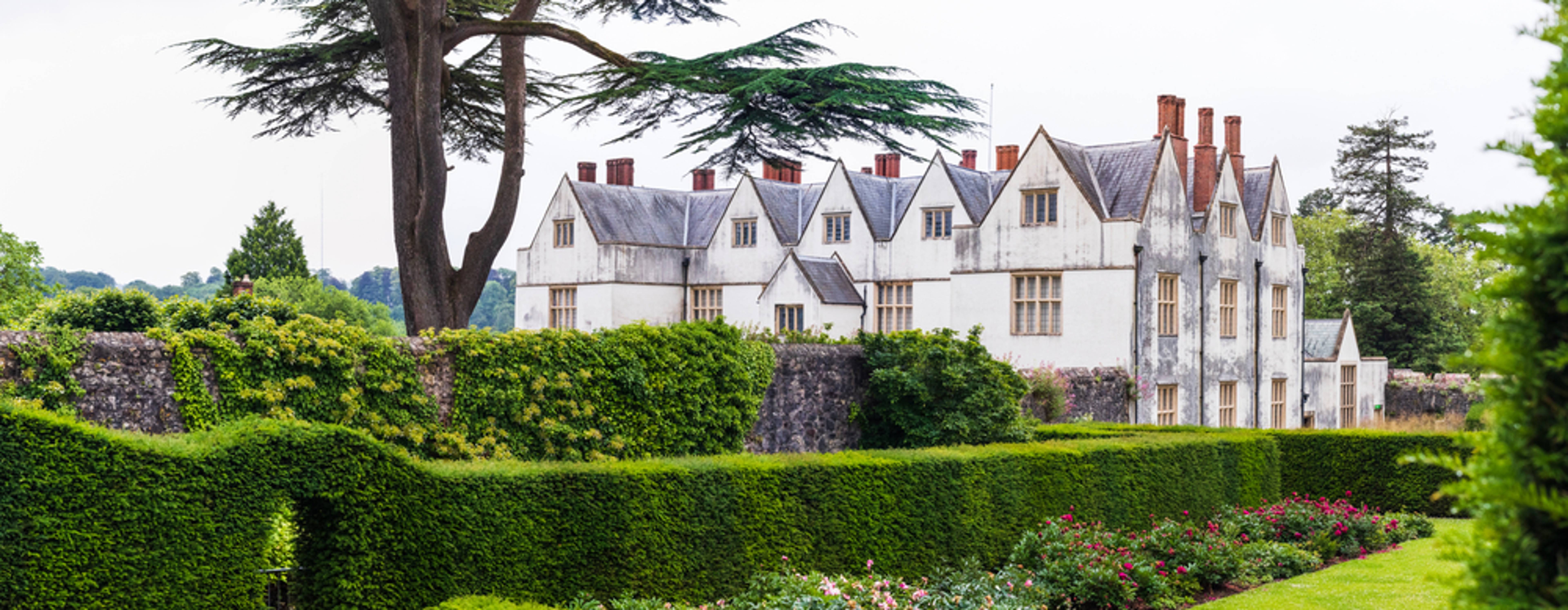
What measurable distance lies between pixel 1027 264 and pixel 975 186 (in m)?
7.76

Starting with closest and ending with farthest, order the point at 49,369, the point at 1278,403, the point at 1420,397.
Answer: the point at 49,369
the point at 1278,403
the point at 1420,397

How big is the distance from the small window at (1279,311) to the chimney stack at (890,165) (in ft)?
41.6

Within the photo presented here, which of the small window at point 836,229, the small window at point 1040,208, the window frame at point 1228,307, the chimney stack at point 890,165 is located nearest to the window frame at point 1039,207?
the small window at point 1040,208

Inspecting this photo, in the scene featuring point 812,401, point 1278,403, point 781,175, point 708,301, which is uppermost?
point 781,175

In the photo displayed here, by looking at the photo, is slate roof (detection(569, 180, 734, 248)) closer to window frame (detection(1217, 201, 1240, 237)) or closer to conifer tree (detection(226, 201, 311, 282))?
window frame (detection(1217, 201, 1240, 237))

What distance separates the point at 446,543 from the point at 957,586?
485 centimetres

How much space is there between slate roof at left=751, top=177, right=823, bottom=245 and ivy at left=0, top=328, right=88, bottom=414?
2870 centimetres

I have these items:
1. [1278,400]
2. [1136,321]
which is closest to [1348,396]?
[1278,400]

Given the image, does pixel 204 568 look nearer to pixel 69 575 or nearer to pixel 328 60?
pixel 69 575

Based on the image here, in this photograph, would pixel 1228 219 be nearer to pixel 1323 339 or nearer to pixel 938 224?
pixel 938 224

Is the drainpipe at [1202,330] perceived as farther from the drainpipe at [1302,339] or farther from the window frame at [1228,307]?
the drainpipe at [1302,339]

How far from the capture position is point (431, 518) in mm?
8930

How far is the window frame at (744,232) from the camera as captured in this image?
3856cm

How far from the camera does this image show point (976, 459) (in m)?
12.8
